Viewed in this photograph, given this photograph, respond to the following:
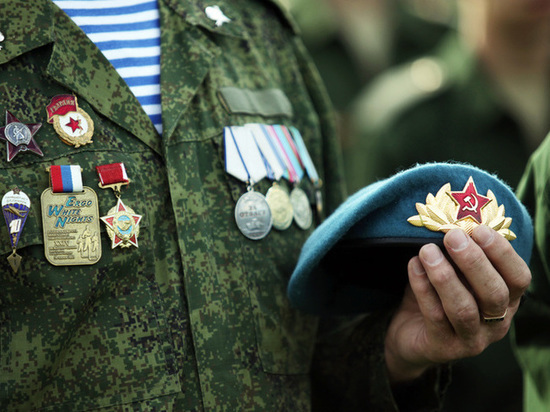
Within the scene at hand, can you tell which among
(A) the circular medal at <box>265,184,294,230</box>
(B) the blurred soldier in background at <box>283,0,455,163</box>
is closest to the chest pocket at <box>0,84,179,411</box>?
(A) the circular medal at <box>265,184,294,230</box>

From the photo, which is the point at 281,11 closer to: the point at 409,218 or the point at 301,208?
the point at 301,208

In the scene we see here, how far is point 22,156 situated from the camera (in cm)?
130

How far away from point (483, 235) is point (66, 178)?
0.69 m

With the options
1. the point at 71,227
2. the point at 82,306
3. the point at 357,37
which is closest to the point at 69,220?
the point at 71,227

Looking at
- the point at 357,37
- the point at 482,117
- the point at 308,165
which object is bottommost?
the point at 308,165

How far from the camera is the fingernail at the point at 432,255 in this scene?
1276 mm

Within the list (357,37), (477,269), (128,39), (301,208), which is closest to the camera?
(477,269)

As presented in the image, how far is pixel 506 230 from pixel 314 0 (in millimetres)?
3947

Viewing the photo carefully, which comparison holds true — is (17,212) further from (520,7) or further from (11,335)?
(520,7)

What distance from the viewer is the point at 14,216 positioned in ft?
4.15

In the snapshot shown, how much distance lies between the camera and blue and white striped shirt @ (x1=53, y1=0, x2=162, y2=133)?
1471 mm

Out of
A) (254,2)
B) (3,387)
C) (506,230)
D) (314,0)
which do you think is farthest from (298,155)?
(314,0)

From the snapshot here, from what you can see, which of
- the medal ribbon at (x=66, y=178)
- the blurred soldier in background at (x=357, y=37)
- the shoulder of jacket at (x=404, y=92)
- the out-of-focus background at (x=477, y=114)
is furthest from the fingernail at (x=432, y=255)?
the blurred soldier in background at (x=357, y=37)

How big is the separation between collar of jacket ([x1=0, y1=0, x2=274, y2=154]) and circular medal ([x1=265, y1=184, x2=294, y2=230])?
24cm
